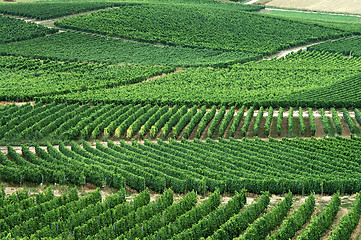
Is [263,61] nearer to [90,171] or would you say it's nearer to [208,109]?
[208,109]

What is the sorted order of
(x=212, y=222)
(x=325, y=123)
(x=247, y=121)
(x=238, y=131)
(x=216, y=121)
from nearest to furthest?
1. (x=212, y=222)
2. (x=325, y=123)
3. (x=238, y=131)
4. (x=247, y=121)
5. (x=216, y=121)

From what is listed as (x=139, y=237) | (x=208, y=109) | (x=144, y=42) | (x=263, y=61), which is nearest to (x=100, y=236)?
(x=139, y=237)

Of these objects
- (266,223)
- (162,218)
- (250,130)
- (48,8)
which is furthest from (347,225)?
(48,8)

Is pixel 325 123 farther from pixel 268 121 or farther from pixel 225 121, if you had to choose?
pixel 225 121

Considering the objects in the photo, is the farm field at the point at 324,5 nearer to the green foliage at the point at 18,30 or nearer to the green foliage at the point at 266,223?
the green foliage at the point at 18,30

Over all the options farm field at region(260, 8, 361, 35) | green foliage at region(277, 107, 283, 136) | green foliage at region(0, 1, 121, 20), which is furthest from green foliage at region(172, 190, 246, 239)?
green foliage at region(0, 1, 121, 20)

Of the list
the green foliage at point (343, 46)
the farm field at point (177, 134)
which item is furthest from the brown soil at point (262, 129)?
the green foliage at point (343, 46)

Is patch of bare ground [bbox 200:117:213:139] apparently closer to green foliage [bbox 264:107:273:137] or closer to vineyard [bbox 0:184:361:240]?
green foliage [bbox 264:107:273:137]
